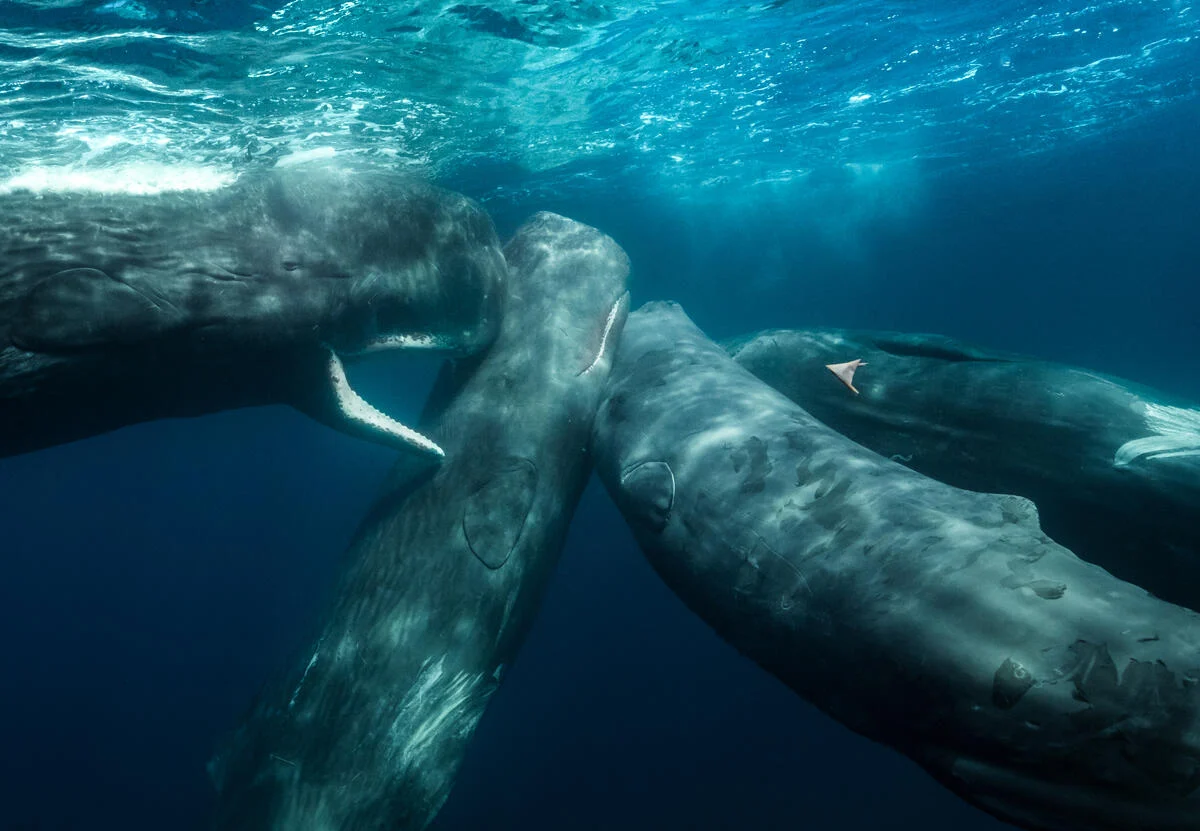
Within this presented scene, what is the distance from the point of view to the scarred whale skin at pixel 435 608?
18.2 feet

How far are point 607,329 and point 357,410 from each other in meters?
3.67

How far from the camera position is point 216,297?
4.62 m

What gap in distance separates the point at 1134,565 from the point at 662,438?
4.49 meters

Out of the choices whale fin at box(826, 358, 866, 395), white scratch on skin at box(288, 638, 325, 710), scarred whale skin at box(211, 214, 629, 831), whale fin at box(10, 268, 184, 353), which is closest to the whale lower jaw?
scarred whale skin at box(211, 214, 629, 831)

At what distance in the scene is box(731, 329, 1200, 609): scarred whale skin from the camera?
561cm

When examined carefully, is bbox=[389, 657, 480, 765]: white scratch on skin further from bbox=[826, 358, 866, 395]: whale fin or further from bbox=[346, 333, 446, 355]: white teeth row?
bbox=[826, 358, 866, 395]: whale fin

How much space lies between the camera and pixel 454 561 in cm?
624

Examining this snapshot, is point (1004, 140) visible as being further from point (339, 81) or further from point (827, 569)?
point (827, 569)

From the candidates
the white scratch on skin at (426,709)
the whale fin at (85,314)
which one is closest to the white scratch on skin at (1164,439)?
the white scratch on skin at (426,709)

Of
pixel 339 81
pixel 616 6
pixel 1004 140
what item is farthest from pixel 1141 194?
pixel 339 81

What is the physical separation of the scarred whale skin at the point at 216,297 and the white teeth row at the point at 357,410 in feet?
0.05

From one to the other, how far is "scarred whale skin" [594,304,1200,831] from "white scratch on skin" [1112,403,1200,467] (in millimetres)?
2831

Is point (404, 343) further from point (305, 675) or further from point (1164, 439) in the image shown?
point (1164, 439)

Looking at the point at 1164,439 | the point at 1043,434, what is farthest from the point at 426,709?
the point at 1164,439
